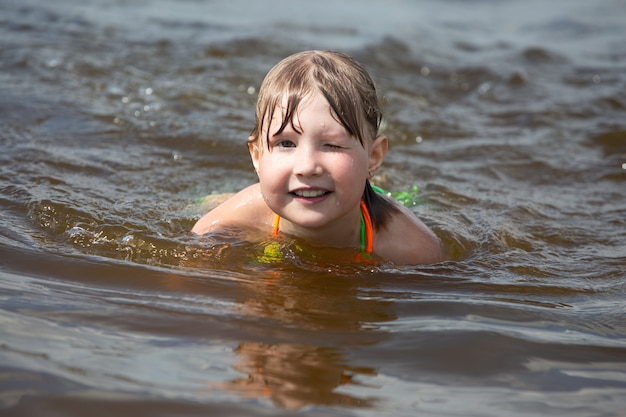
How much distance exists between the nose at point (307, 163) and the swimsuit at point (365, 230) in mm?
744

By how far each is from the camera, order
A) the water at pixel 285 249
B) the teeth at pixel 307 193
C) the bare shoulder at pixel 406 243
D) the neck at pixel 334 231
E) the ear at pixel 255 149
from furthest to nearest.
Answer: the bare shoulder at pixel 406 243
the neck at pixel 334 231
the ear at pixel 255 149
the teeth at pixel 307 193
the water at pixel 285 249

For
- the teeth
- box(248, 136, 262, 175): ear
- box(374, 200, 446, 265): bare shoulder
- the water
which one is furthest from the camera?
box(374, 200, 446, 265): bare shoulder

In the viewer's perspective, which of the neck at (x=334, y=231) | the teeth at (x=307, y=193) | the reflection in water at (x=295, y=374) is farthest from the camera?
the neck at (x=334, y=231)

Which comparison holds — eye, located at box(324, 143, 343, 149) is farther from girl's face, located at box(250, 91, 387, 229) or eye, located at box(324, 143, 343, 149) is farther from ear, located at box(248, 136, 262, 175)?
ear, located at box(248, 136, 262, 175)

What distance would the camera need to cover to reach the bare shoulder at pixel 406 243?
444cm

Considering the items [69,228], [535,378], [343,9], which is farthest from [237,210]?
[343,9]

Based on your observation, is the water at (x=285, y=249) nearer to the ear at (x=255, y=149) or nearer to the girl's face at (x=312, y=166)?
the girl's face at (x=312, y=166)

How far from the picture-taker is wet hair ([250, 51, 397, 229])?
377 cm

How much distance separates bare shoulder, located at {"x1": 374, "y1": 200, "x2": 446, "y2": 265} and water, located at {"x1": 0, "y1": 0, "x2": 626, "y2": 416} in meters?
0.14

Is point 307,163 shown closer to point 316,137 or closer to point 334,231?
point 316,137

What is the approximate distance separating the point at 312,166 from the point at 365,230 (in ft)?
2.71

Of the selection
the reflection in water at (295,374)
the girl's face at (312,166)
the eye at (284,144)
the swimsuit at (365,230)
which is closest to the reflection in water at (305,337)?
the reflection in water at (295,374)

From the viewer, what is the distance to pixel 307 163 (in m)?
3.74

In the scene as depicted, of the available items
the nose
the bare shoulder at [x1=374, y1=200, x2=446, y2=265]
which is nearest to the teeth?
the nose
